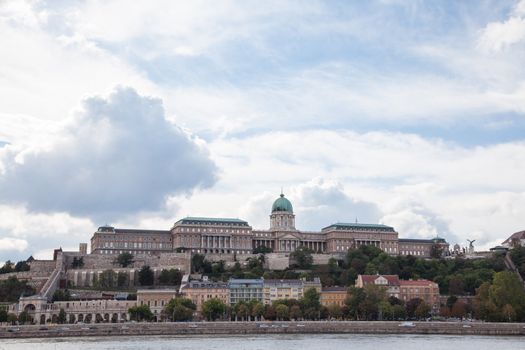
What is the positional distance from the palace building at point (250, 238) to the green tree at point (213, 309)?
4251 cm

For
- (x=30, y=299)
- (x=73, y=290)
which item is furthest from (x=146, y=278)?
(x=30, y=299)

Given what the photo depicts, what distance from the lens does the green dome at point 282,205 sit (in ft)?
526

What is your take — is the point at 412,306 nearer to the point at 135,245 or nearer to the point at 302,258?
the point at 302,258

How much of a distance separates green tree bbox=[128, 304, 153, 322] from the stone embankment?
1040cm

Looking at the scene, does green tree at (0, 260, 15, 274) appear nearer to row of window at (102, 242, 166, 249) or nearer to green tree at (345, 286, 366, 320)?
row of window at (102, 242, 166, 249)

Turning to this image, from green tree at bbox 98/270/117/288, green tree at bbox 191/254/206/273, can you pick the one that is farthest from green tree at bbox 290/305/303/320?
green tree at bbox 98/270/117/288

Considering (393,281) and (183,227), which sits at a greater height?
(183,227)

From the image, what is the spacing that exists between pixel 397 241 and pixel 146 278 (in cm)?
5534

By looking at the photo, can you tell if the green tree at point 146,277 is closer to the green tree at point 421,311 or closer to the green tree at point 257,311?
the green tree at point 257,311

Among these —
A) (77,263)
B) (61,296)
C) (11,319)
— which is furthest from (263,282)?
(11,319)

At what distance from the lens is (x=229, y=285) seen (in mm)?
112938

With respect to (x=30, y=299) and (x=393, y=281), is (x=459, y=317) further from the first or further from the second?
(x=30, y=299)

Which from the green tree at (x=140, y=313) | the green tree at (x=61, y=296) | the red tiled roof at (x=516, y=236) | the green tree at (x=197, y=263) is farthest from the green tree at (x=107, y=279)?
the red tiled roof at (x=516, y=236)

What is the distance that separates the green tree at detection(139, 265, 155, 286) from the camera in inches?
4813
